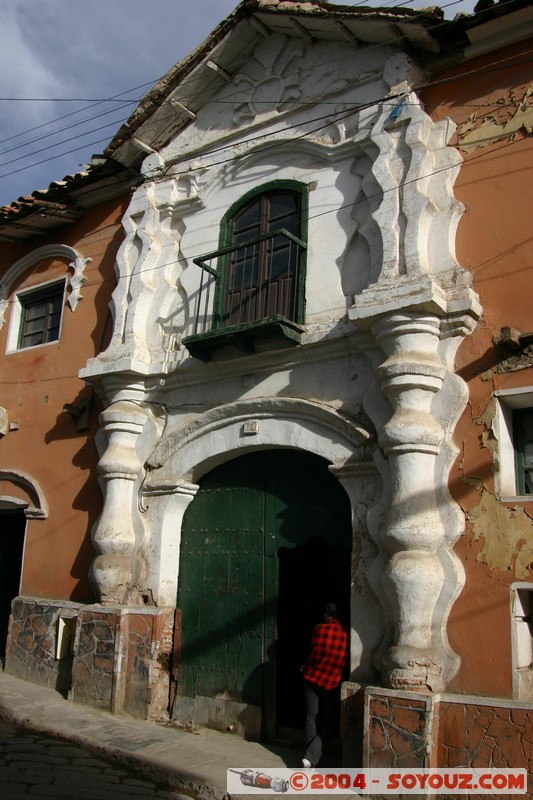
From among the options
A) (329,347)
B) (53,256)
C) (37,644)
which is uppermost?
(53,256)

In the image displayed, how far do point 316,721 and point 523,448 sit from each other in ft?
9.32

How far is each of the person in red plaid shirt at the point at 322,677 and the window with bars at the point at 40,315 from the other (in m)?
5.94

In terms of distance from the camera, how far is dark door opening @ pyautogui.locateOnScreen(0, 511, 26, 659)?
33.6 ft

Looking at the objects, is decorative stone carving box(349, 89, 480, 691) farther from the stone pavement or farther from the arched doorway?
the stone pavement

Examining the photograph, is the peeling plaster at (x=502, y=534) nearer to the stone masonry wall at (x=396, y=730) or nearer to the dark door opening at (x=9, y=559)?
the stone masonry wall at (x=396, y=730)

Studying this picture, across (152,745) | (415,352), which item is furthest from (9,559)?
A: (415,352)

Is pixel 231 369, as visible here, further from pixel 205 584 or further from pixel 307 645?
pixel 307 645

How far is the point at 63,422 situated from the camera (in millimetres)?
9500

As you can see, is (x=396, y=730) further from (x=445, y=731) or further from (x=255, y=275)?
(x=255, y=275)

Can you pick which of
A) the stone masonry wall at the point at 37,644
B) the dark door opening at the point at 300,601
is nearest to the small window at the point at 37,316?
the stone masonry wall at the point at 37,644

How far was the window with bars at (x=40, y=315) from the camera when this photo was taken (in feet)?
34.0

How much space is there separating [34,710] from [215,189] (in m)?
6.00

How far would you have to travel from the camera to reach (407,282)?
20.8 ft

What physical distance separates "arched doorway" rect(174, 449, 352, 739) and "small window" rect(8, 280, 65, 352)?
3.99 meters
